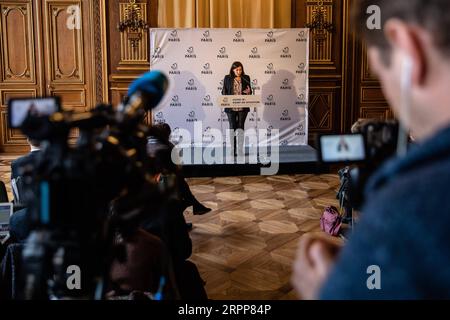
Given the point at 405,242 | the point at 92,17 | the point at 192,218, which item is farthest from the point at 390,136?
the point at 92,17

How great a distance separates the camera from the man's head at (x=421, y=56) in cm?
55

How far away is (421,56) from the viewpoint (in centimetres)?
56

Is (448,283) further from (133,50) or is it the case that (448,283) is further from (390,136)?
(133,50)

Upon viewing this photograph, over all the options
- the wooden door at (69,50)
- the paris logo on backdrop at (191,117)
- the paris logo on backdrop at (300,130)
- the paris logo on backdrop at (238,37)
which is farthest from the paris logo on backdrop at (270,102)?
the wooden door at (69,50)

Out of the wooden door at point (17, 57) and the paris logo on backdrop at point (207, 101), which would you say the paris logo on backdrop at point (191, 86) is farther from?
the wooden door at point (17, 57)

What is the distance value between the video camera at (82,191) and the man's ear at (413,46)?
46 cm

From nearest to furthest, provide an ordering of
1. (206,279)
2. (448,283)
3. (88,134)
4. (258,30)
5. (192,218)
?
1. (448,283)
2. (88,134)
3. (206,279)
4. (192,218)
5. (258,30)

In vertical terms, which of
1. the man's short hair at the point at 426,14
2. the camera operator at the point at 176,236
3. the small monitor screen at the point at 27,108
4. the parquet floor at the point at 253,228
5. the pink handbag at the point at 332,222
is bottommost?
the parquet floor at the point at 253,228

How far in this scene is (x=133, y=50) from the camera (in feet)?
27.7

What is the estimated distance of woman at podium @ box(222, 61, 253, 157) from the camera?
7867mm

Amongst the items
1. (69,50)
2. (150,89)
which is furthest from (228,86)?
(150,89)

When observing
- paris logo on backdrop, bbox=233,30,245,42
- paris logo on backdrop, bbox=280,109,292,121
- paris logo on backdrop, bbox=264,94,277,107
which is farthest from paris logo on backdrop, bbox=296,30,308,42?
paris logo on backdrop, bbox=280,109,292,121

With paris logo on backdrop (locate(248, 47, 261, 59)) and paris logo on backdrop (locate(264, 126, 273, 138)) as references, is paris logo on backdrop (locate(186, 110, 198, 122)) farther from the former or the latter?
paris logo on backdrop (locate(248, 47, 261, 59))

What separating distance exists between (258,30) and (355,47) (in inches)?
70.3
